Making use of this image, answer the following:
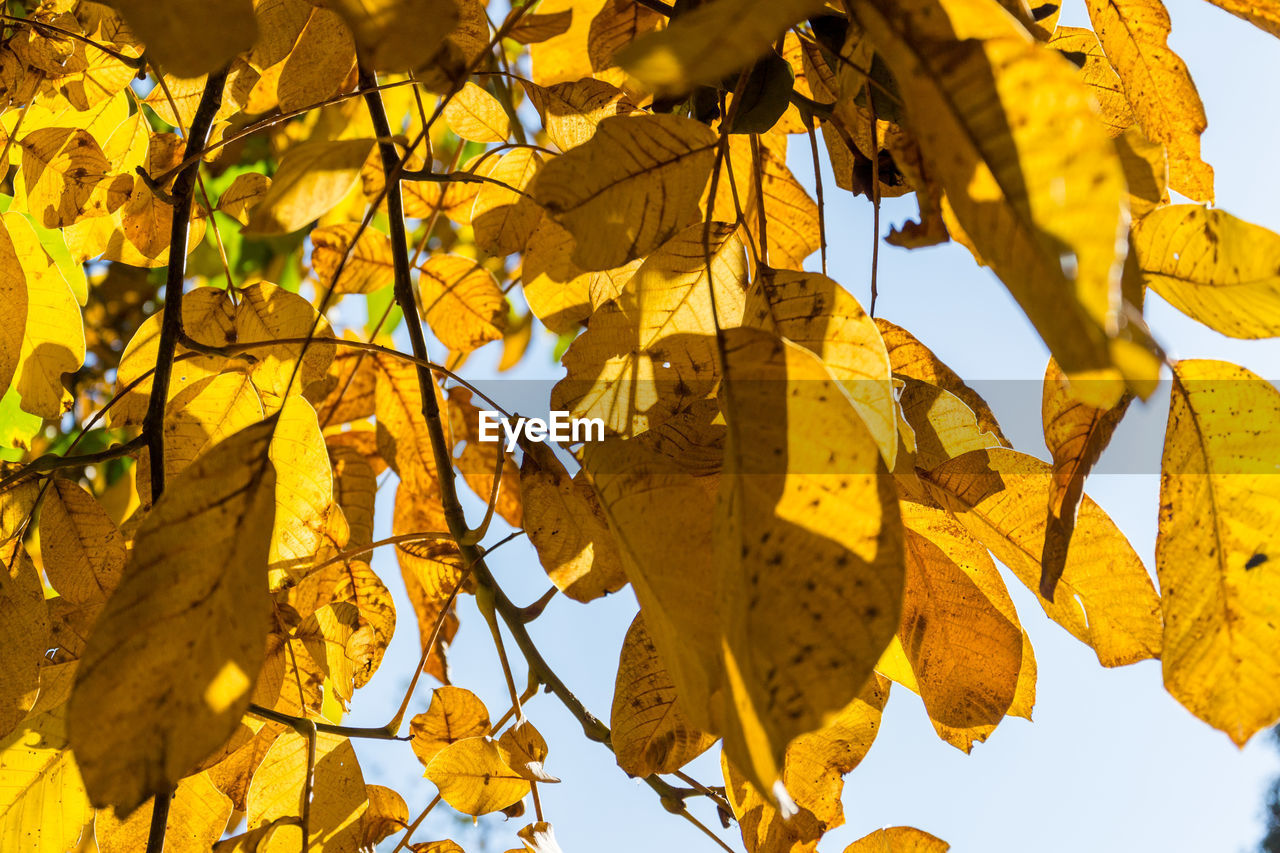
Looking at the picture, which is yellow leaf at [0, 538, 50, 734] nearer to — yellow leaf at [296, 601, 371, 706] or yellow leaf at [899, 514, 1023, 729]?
yellow leaf at [296, 601, 371, 706]

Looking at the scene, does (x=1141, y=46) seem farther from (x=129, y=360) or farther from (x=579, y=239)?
(x=129, y=360)

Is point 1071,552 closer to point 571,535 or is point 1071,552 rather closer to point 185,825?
point 571,535

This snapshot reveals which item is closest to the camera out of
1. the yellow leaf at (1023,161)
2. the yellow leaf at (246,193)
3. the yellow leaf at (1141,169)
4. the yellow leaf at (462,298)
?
the yellow leaf at (1023,161)

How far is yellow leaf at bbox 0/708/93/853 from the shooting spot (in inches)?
13.6

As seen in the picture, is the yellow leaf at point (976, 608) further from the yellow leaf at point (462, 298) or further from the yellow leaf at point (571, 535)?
the yellow leaf at point (462, 298)

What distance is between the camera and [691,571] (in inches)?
7.8

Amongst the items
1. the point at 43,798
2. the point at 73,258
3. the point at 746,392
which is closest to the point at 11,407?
the point at 73,258

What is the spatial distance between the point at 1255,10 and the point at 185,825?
18.5 inches

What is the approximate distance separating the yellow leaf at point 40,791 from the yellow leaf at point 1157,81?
0.46m

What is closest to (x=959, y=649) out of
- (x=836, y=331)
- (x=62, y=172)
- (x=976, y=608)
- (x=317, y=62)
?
(x=976, y=608)

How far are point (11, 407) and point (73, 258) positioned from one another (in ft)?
0.30

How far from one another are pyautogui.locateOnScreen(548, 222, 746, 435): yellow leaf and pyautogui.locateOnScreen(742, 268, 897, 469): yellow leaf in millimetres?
26

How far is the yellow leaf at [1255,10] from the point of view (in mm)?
228

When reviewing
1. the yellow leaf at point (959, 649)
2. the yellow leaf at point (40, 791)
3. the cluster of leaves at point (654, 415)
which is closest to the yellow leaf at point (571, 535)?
the cluster of leaves at point (654, 415)
